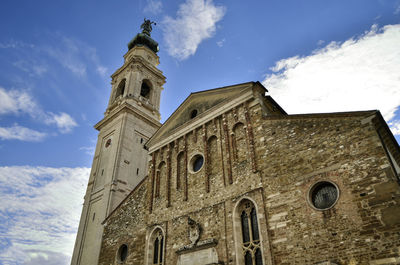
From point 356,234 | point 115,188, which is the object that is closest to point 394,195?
point 356,234

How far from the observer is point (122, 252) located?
16812 mm

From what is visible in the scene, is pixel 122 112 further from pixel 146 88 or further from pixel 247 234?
pixel 247 234

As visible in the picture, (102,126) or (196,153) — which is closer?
(196,153)

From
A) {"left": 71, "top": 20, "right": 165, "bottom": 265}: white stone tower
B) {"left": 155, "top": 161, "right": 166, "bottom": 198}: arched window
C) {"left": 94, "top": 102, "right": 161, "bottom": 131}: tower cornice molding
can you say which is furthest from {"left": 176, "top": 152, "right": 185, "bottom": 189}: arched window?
{"left": 94, "top": 102, "right": 161, "bottom": 131}: tower cornice molding

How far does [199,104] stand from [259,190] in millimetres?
6749

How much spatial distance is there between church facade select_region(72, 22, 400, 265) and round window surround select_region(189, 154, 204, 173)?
2.1 inches

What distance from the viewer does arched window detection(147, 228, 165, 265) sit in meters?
14.8

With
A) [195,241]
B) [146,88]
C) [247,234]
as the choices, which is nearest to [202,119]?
[195,241]

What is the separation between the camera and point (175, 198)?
15477 millimetres

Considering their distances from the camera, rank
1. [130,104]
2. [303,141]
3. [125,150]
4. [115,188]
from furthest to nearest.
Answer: [130,104]
[125,150]
[115,188]
[303,141]

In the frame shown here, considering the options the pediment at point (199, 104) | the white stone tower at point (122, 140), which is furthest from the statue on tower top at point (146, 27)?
the pediment at point (199, 104)

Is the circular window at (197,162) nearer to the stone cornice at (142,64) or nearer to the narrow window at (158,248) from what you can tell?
the narrow window at (158,248)

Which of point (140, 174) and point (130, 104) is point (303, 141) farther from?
point (130, 104)

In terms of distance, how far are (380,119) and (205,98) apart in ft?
29.0
